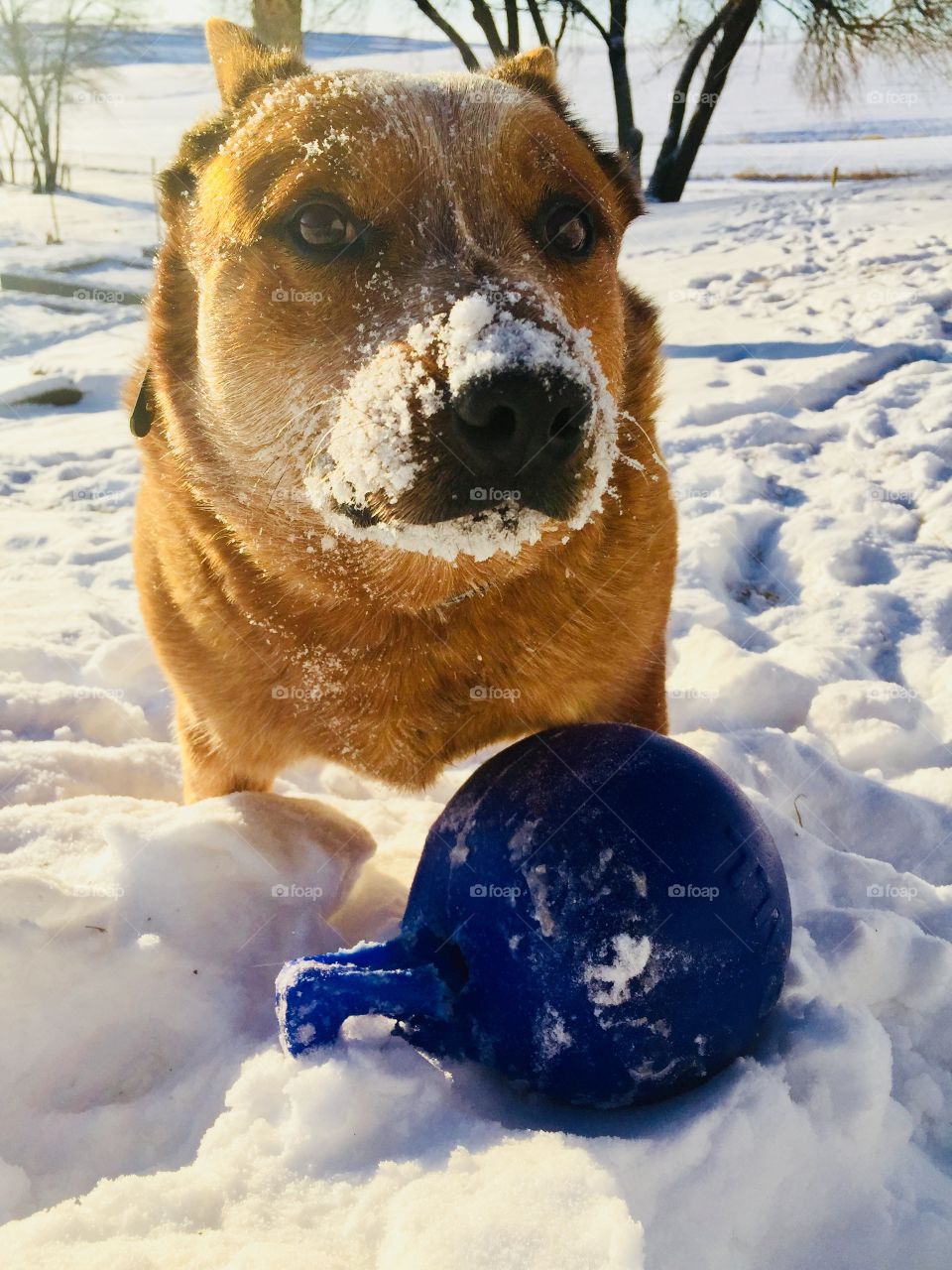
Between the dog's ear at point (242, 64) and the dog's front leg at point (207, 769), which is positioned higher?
the dog's ear at point (242, 64)

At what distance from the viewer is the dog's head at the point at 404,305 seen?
151cm

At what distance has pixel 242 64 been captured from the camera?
2404 mm

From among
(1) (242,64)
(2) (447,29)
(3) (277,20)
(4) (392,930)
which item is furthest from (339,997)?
(2) (447,29)

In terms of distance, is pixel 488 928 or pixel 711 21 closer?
pixel 488 928

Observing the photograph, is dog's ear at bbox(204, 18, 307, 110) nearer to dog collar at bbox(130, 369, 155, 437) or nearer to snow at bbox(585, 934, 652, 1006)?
dog collar at bbox(130, 369, 155, 437)

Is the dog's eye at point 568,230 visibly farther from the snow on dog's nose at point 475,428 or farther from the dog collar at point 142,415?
the dog collar at point 142,415

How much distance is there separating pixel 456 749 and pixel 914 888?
113 centimetres

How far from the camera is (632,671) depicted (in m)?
2.43

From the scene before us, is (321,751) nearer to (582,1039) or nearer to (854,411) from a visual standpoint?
(582,1039)

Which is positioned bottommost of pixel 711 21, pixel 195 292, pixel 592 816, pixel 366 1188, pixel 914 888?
pixel 914 888

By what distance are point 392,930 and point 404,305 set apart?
53.9 inches

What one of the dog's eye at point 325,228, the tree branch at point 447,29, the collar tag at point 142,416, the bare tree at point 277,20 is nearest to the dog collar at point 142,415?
the collar tag at point 142,416

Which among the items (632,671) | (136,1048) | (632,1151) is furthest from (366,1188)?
(632,671)

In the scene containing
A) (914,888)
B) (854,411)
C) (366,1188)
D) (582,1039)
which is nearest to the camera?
(366,1188)
